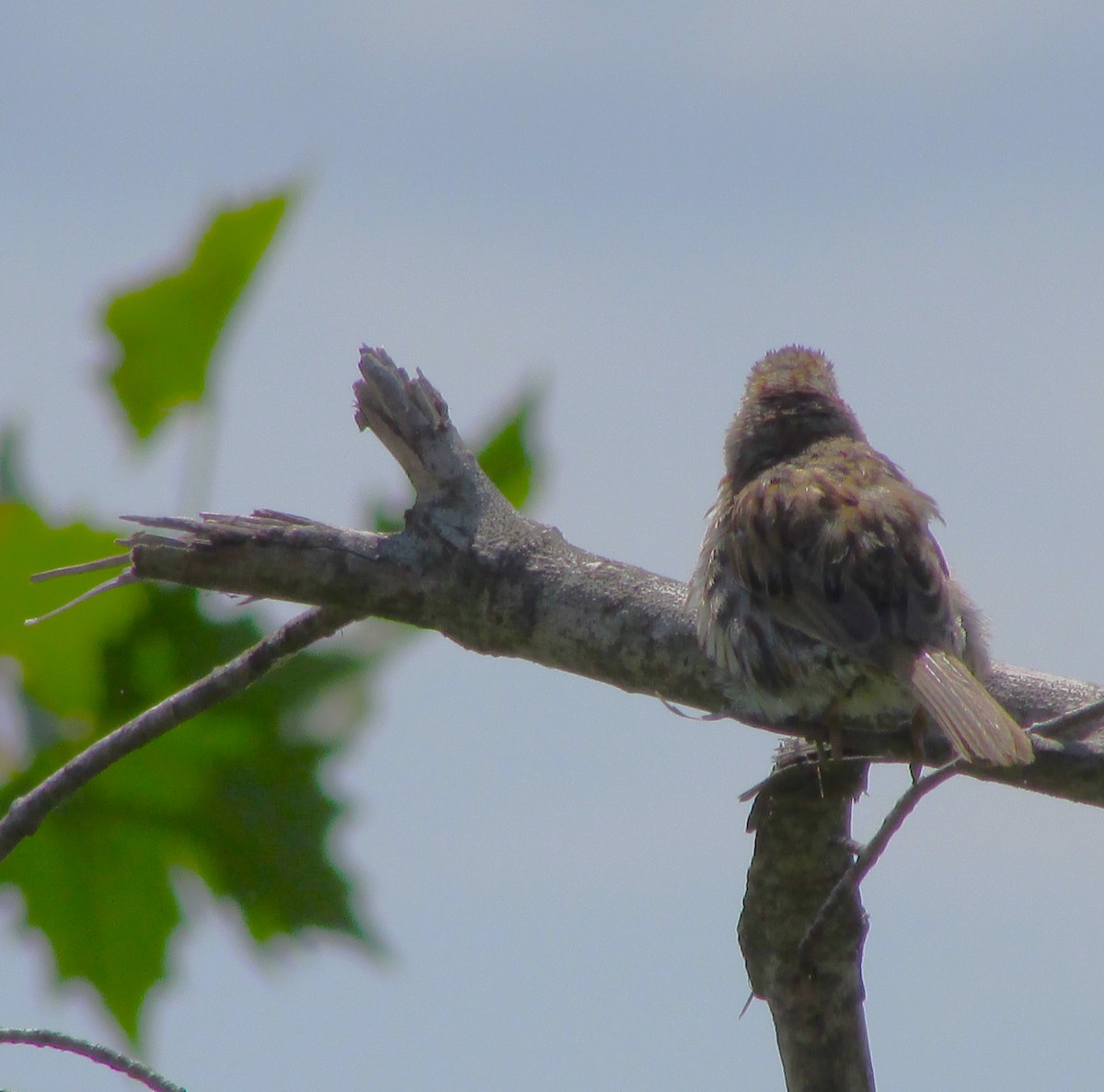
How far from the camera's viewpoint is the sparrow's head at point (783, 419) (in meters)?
5.15

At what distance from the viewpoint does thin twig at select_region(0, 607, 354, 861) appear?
11.7 ft

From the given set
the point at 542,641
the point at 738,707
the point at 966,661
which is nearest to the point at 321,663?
the point at 542,641

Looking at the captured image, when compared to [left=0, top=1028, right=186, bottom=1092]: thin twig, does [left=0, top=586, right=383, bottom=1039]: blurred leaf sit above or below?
above

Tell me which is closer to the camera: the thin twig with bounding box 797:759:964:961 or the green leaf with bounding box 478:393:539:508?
the thin twig with bounding box 797:759:964:961

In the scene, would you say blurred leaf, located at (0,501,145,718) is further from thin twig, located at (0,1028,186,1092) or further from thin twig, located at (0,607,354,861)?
thin twig, located at (0,1028,186,1092)

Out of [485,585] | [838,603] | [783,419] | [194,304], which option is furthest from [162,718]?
[783,419]

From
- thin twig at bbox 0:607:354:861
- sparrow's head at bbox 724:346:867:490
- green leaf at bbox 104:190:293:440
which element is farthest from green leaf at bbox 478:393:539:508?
sparrow's head at bbox 724:346:867:490

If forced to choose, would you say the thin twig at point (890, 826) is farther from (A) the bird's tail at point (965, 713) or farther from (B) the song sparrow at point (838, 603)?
(B) the song sparrow at point (838, 603)

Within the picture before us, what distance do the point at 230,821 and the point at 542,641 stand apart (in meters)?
0.94

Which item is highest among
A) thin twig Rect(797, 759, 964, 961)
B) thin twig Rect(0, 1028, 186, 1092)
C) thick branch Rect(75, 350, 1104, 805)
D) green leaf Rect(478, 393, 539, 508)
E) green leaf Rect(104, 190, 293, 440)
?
green leaf Rect(104, 190, 293, 440)

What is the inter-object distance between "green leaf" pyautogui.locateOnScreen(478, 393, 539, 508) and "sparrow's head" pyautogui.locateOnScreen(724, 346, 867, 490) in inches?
54.3

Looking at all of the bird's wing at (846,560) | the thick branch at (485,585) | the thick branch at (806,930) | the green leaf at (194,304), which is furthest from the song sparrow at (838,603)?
the green leaf at (194,304)

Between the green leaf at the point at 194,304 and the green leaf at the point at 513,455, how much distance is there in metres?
0.79

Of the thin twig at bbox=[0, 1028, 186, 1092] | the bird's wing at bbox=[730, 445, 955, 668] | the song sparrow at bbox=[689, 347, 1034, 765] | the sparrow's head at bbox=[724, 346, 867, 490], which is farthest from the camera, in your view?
the sparrow's head at bbox=[724, 346, 867, 490]
